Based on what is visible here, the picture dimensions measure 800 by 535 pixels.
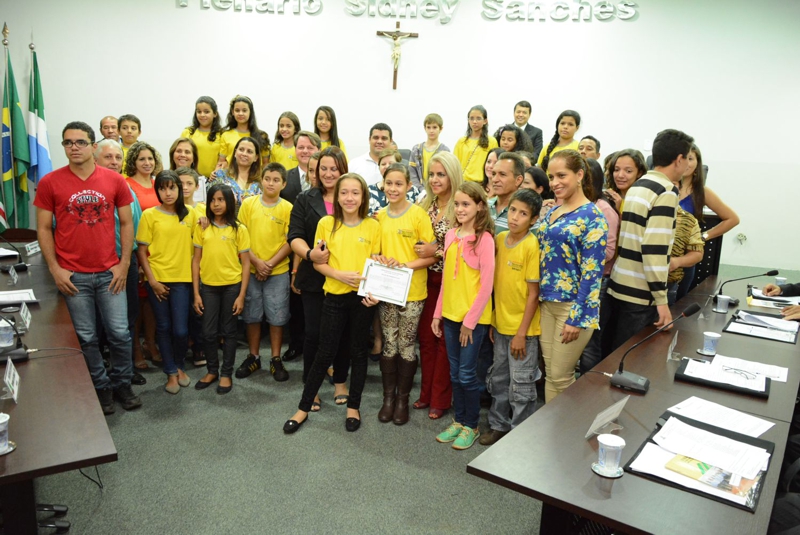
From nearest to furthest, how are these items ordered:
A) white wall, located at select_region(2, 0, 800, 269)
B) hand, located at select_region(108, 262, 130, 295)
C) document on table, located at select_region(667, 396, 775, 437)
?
document on table, located at select_region(667, 396, 775, 437) → hand, located at select_region(108, 262, 130, 295) → white wall, located at select_region(2, 0, 800, 269)

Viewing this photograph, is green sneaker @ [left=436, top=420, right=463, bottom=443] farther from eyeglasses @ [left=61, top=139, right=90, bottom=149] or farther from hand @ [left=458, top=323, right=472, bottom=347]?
eyeglasses @ [left=61, top=139, right=90, bottom=149]

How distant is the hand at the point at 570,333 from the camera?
262 cm

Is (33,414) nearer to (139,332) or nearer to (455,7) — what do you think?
(139,332)

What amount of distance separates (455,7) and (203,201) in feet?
14.7

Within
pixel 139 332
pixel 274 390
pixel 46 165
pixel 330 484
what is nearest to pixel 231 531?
pixel 330 484

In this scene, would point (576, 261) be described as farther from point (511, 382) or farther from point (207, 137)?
point (207, 137)

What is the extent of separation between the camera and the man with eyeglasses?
2992 mm

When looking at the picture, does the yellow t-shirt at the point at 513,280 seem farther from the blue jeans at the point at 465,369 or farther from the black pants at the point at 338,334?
the black pants at the point at 338,334

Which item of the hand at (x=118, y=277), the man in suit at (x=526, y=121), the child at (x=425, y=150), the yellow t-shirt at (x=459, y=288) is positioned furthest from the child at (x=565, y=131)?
the hand at (x=118, y=277)

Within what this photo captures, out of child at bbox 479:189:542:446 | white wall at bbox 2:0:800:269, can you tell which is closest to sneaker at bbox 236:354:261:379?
child at bbox 479:189:542:446

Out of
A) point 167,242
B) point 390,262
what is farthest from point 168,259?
point 390,262

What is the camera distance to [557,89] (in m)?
7.17

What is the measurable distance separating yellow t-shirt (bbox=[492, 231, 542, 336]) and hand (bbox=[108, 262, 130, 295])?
2.07 m

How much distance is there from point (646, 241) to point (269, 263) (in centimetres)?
234
